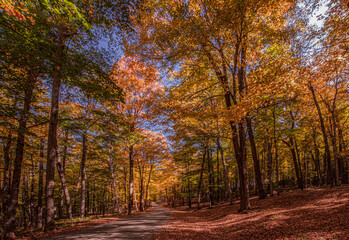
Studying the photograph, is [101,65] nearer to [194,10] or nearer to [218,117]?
[194,10]

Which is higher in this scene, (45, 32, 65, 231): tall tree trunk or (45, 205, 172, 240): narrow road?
(45, 32, 65, 231): tall tree trunk

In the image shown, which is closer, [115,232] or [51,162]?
[115,232]

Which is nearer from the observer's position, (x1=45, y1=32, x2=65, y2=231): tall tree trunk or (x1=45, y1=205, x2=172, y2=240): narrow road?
(x1=45, y1=205, x2=172, y2=240): narrow road

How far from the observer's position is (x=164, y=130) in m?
11.3

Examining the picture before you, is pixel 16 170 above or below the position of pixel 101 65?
below

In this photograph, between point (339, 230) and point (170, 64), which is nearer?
point (339, 230)

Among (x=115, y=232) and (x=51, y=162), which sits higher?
(x=51, y=162)

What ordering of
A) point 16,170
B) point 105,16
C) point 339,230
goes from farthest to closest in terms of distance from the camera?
point 16,170 < point 105,16 < point 339,230

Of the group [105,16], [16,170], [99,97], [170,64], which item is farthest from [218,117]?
[16,170]

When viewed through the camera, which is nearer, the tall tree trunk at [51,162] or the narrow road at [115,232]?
the narrow road at [115,232]

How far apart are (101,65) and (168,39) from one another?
3.49 meters

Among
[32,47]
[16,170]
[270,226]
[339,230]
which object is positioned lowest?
[270,226]

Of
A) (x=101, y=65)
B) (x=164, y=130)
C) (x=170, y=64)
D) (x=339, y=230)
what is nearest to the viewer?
(x=339, y=230)

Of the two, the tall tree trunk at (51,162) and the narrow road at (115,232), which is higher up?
the tall tree trunk at (51,162)
